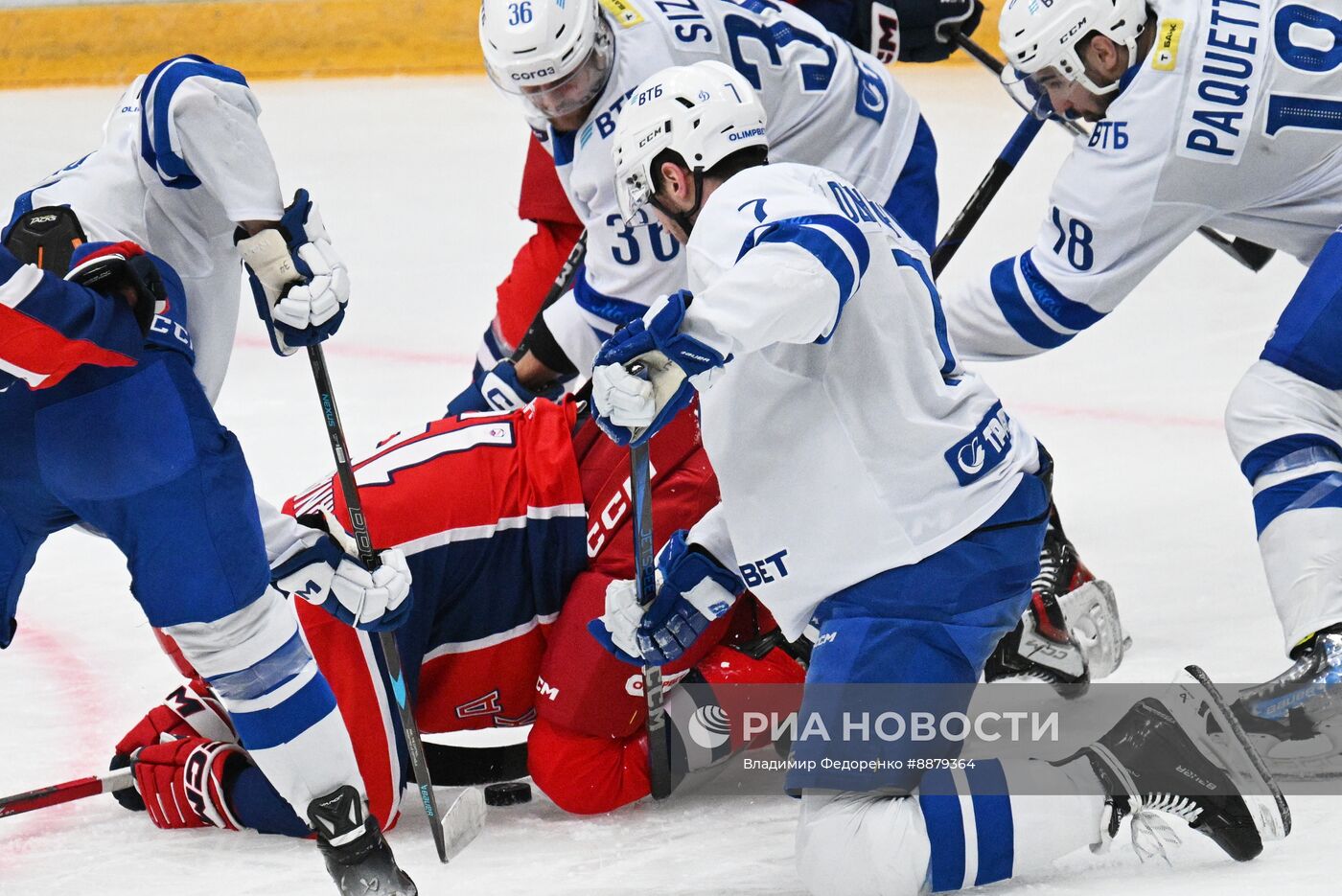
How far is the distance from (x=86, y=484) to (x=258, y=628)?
0.28 m

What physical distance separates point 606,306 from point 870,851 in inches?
61.6

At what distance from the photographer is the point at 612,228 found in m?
3.39

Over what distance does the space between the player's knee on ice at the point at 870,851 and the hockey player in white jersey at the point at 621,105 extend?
1.41 meters

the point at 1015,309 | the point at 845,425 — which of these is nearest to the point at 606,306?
the point at 1015,309

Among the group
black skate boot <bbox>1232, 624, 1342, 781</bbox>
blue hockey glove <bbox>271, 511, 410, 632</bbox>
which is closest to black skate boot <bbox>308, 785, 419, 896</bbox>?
blue hockey glove <bbox>271, 511, 410, 632</bbox>

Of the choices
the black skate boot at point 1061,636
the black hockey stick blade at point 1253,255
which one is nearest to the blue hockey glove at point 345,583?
the black skate boot at point 1061,636

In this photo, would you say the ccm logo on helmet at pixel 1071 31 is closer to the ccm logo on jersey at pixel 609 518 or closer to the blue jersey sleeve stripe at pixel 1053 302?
the blue jersey sleeve stripe at pixel 1053 302

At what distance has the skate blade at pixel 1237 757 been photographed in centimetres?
227

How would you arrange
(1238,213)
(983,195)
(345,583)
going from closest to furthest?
(345,583) < (1238,213) < (983,195)

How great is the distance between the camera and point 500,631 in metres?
2.75

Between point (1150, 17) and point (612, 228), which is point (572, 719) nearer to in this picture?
point (612, 228)

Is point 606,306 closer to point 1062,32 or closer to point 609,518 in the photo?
point 609,518

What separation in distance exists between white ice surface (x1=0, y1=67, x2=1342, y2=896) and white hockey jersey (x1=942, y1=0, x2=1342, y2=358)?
722 millimetres

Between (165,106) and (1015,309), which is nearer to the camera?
(165,106)
